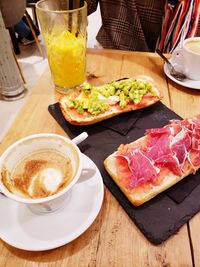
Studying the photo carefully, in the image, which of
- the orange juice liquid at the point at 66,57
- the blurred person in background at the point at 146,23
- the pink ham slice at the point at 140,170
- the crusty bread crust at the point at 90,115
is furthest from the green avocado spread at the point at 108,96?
the blurred person in background at the point at 146,23

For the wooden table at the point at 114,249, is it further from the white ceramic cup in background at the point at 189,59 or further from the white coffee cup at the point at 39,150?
the white ceramic cup in background at the point at 189,59

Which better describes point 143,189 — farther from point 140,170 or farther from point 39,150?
point 39,150

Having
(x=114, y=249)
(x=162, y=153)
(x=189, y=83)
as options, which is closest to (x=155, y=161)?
(x=162, y=153)

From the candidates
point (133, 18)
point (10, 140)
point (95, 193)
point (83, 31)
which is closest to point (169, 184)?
point (95, 193)

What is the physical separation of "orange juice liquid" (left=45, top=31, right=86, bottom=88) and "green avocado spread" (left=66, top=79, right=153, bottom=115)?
12 centimetres

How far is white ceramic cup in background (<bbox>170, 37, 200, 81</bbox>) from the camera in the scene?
0.97 metres

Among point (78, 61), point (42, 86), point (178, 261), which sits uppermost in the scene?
point (78, 61)

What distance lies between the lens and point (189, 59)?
980mm

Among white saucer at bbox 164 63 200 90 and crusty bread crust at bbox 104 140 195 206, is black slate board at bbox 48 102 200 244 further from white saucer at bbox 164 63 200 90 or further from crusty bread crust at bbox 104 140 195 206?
white saucer at bbox 164 63 200 90

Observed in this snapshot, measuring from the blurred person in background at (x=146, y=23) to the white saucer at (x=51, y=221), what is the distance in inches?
42.5

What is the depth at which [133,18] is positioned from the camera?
1.42m

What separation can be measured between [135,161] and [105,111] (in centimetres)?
27

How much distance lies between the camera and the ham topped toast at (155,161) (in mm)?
619

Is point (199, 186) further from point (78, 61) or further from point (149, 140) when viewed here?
point (78, 61)
